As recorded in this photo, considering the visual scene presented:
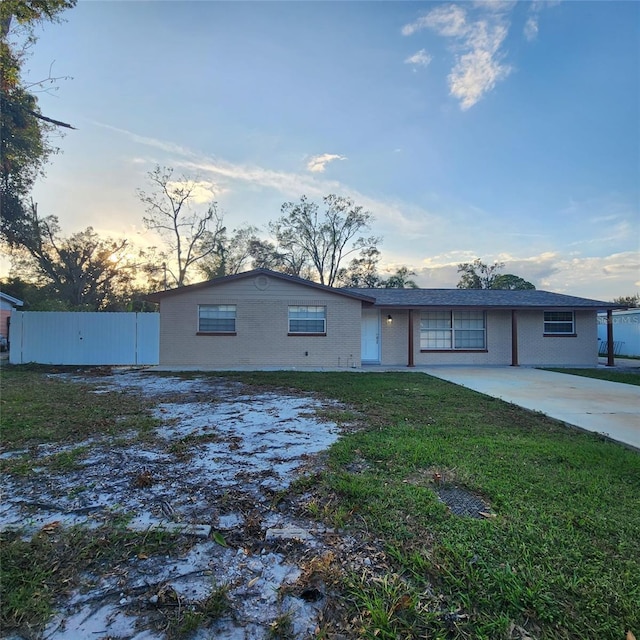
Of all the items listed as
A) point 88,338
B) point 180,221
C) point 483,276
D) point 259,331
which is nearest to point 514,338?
point 259,331

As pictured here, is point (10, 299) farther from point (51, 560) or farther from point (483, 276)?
point (483, 276)

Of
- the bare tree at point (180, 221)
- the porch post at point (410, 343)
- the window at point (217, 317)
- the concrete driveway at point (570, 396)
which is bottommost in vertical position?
the concrete driveway at point (570, 396)

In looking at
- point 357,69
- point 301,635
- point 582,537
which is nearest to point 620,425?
point 582,537

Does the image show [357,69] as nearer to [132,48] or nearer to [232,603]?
[132,48]

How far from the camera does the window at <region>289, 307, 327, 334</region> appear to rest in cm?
1414

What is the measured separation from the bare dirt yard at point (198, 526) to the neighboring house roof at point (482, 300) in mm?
10483

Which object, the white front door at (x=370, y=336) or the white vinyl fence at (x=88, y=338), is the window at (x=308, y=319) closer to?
the white front door at (x=370, y=336)

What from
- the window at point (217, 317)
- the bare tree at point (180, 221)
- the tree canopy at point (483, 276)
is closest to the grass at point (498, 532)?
the window at point (217, 317)

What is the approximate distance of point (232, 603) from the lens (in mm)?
1863

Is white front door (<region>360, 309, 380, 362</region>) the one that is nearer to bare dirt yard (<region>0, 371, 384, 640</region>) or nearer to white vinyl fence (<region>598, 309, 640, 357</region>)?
bare dirt yard (<region>0, 371, 384, 640</region>)

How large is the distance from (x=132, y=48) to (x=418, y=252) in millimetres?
15836

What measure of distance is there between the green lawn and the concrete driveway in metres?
0.58

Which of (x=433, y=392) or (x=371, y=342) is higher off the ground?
(x=371, y=342)

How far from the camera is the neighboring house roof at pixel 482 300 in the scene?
564 inches
